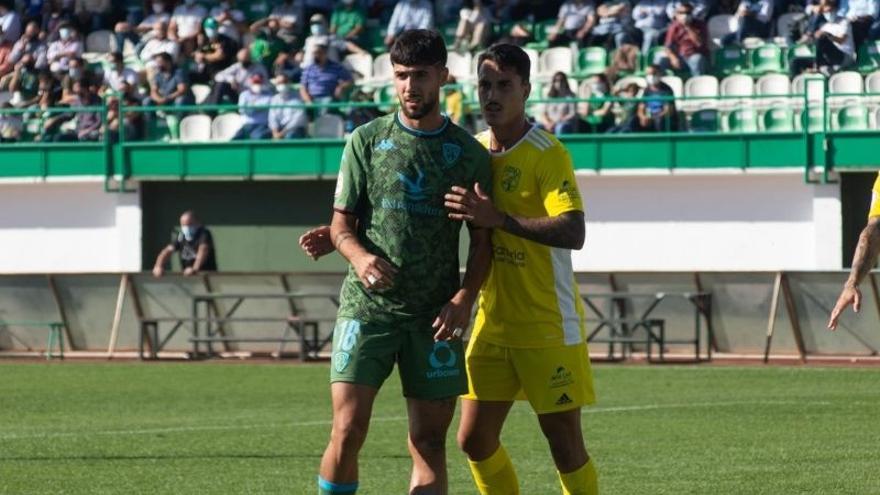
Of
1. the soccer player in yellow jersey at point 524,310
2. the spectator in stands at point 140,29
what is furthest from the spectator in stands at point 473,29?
the soccer player in yellow jersey at point 524,310

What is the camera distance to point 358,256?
736 centimetres

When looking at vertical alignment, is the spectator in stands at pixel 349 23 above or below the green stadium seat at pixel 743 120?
above

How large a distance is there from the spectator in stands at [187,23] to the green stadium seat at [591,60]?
6.86 metres

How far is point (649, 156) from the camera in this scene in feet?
91.5

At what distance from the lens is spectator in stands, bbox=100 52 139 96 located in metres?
31.2

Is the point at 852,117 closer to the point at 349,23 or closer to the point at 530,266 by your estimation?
the point at 349,23

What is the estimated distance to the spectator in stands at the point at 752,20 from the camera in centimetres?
2845

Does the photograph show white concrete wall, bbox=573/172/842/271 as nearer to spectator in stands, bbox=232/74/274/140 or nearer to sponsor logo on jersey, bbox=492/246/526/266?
spectator in stands, bbox=232/74/274/140

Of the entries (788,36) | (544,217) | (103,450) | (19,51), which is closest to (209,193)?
(19,51)

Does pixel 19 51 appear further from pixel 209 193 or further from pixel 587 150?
pixel 587 150

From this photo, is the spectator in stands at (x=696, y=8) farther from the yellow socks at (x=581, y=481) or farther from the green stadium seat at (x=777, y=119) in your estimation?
the yellow socks at (x=581, y=481)

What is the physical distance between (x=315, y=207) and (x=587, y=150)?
538 centimetres

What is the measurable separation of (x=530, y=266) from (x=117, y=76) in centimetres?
2436

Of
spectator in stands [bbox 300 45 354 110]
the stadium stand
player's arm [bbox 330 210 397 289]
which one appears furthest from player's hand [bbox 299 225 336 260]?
spectator in stands [bbox 300 45 354 110]
